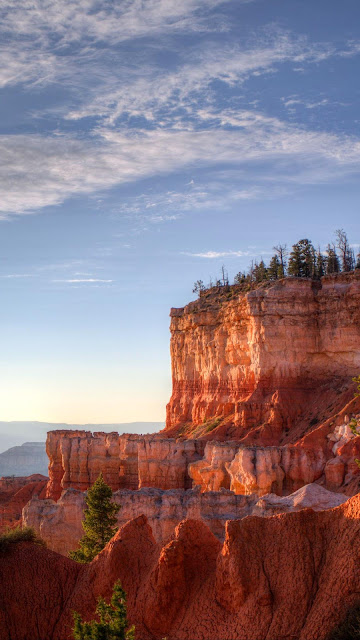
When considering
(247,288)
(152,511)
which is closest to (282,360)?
(247,288)

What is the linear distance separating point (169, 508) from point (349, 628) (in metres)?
26.9

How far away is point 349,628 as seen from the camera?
17641 mm

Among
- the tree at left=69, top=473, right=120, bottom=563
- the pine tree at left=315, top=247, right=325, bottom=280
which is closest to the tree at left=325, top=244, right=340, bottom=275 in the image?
the pine tree at left=315, top=247, right=325, bottom=280

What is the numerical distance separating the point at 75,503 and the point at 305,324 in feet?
115

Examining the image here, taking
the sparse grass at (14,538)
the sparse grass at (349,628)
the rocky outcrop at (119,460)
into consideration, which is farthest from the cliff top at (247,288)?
the sparse grass at (349,628)

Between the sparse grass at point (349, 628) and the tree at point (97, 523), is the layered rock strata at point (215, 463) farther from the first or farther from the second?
the sparse grass at point (349, 628)

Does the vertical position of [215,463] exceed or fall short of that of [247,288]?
it falls short

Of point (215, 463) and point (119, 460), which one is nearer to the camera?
point (215, 463)

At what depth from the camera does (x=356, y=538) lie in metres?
19.8

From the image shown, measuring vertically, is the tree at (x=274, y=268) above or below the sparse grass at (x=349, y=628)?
above

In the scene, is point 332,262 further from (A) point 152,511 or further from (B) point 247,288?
(A) point 152,511

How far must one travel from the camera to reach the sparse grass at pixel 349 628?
57.1ft

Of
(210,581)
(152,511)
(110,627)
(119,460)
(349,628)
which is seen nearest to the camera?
(110,627)

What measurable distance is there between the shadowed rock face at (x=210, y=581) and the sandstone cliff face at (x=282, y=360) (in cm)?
4440
